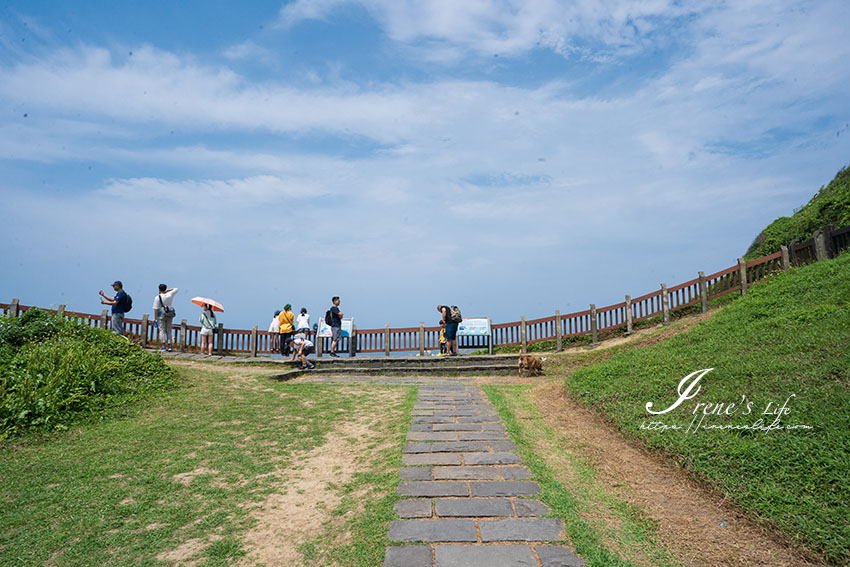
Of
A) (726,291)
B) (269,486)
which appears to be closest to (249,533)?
(269,486)

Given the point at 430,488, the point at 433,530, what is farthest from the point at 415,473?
the point at 433,530

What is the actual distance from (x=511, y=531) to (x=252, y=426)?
459 centimetres

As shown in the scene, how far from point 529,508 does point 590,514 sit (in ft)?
1.74

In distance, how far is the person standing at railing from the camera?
16344 mm

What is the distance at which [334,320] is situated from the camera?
16.2m

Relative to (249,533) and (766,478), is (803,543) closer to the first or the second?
(766,478)

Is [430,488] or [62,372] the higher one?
[62,372]

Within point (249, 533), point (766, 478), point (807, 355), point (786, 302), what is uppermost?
point (786, 302)

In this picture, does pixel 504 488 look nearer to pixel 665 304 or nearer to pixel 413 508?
pixel 413 508

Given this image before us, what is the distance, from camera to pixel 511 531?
3.61 meters

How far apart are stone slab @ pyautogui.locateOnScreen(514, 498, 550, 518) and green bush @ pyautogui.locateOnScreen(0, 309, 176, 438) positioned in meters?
6.19

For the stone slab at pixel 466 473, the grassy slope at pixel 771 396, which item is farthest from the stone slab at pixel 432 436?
the grassy slope at pixel 771 396

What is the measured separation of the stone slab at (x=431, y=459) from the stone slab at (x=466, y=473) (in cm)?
19

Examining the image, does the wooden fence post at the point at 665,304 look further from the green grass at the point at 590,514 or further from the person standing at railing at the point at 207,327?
the person standing at railing at the point at 207,327
